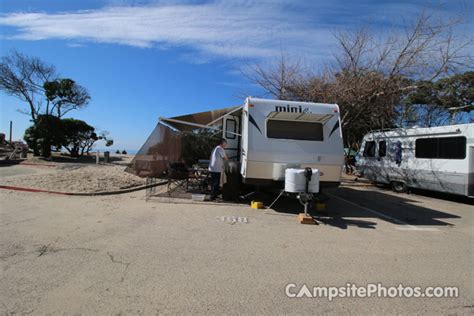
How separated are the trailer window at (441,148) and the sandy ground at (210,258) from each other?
3399 mm

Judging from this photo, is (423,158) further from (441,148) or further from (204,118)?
(204,118)

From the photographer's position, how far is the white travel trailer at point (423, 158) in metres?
9.82

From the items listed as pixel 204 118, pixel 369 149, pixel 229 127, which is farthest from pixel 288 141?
pixel 369 149

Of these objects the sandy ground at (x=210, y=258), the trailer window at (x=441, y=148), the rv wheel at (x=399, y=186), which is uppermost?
the trailer window at (x=441, y=148)

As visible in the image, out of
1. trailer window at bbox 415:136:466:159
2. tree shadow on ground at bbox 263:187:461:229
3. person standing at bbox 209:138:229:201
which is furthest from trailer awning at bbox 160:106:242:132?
trailer window at bbox 415:136:466:159

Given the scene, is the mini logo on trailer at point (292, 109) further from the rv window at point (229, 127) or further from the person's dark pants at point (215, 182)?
the rv window at point (229, 127)

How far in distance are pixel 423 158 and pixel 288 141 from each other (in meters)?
6.28

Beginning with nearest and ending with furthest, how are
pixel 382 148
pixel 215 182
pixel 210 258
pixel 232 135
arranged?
pixel 210 258 → pixel 215 182 → pixel 232 135 → pixel 382 148

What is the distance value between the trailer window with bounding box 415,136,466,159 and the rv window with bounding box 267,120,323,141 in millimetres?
5040

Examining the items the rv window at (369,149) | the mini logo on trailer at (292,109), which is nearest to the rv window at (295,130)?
the mini logo on trailer at (292,109)

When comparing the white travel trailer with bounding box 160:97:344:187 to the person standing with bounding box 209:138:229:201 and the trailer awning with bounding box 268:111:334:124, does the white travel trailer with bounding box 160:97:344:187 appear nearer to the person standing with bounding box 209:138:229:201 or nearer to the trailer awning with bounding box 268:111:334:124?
the trailer awning with bounding box 268:111:334:124

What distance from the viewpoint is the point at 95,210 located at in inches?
282

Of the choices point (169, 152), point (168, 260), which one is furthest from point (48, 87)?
point (168, 260)

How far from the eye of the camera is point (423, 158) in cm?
1135
